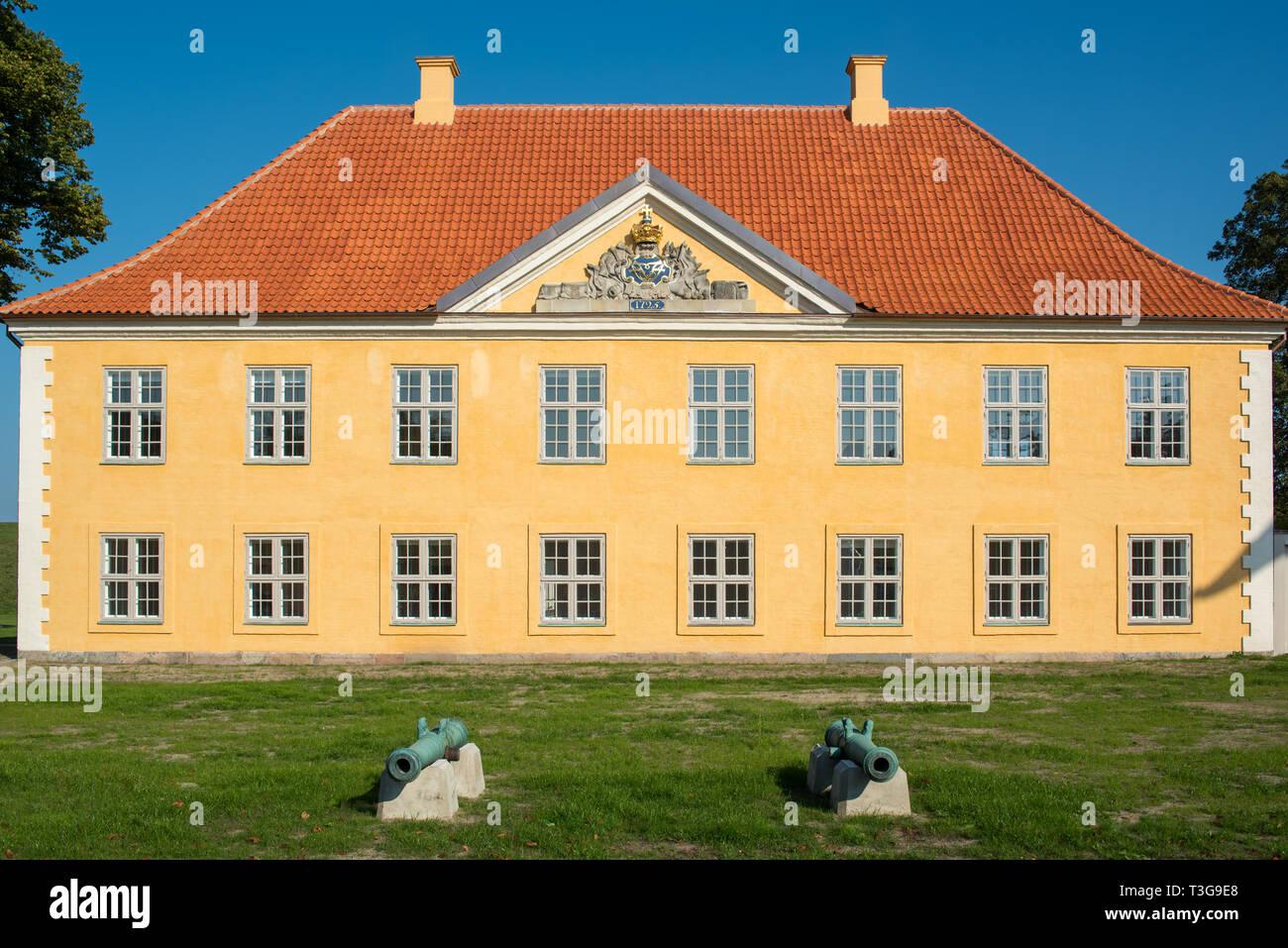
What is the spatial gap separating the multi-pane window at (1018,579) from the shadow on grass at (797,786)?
11.8 metres

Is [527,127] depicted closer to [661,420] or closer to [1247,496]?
[661,420]

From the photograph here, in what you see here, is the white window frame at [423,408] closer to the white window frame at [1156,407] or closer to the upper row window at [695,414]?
the upper row window at [695,414]

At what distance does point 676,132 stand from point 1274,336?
45.7ft

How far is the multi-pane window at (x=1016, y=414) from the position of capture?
2270cm

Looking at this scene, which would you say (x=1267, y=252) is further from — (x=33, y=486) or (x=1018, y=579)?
(x=33, y=486)

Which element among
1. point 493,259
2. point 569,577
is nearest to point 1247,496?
point 569,577

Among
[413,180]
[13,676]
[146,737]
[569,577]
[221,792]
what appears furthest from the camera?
[413,180]

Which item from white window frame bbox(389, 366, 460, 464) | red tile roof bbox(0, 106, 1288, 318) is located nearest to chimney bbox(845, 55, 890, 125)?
red tile roof bbox(0, 106, 1288, 318)

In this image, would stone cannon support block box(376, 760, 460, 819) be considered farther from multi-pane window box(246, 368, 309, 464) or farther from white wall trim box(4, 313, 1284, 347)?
multi-pane window box(246, 368, 309, 464)

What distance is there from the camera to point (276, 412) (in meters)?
22.7

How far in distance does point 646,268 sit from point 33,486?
43.9 feet

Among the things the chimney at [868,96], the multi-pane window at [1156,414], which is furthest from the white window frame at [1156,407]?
the chimney at [868,96]

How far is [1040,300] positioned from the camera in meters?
22.5

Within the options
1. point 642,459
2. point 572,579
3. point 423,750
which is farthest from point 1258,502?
point 423,750
